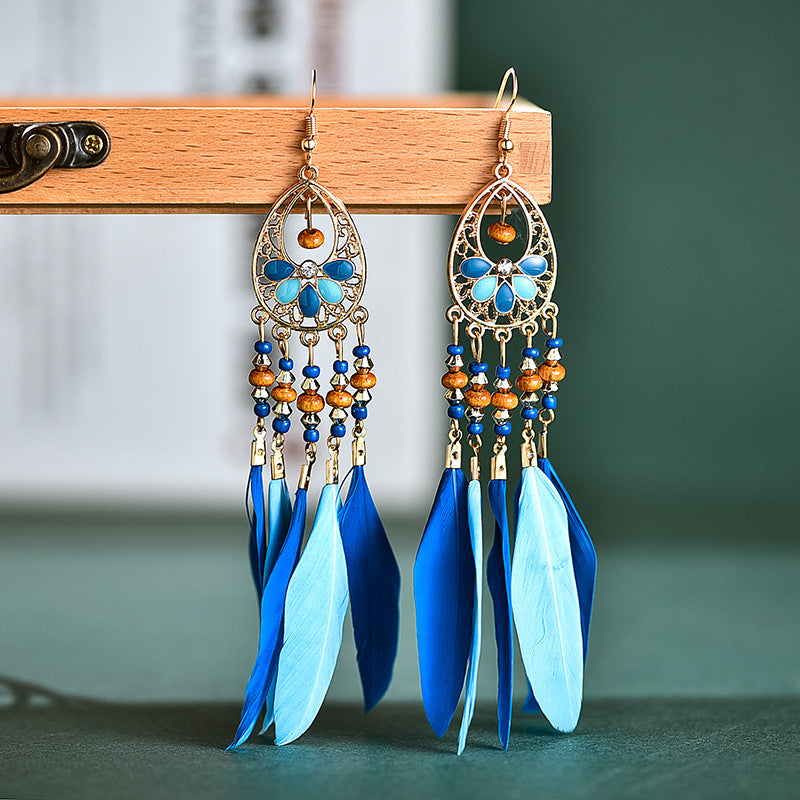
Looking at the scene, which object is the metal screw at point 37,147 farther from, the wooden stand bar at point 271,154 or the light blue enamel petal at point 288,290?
the light blue enamel petal at point 288,290

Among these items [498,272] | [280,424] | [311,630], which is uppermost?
[498,272]

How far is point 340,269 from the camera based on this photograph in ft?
2.41

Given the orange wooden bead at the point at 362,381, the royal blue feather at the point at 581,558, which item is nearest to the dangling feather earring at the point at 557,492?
the royal blue feather at the point at 581,558

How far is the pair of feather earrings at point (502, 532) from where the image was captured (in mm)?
729

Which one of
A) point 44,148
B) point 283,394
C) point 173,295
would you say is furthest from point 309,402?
point 173,295

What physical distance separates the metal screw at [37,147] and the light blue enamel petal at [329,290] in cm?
19

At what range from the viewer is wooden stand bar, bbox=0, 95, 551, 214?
2.36 ft

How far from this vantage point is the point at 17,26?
1.66m

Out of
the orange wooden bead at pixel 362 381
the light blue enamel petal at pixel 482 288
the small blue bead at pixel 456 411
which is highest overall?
the light blue enamel petal at pixel 482 288

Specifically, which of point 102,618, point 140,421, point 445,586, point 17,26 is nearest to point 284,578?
point 445,586

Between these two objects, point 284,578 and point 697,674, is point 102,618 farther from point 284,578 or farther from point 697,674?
point 697,674

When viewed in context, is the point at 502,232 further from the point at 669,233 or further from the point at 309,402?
the point at 669,233

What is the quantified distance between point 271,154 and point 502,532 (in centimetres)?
29

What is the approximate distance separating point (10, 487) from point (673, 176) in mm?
1094
